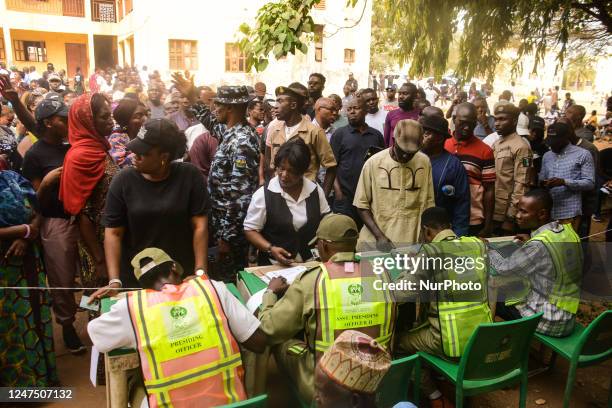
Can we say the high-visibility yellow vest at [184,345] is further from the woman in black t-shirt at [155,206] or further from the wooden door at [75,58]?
the wooden door at [75,58]

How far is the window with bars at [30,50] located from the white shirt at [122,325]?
89.3 feet

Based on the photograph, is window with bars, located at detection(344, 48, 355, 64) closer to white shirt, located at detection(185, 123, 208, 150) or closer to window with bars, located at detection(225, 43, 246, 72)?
window with bars, located at detection(225, 43, 246, 72)

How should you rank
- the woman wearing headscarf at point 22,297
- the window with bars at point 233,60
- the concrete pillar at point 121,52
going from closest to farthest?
the woman wearing headscarf at point 22,297, the window with bars at point 233,60, the concrete pillar at point 121,52

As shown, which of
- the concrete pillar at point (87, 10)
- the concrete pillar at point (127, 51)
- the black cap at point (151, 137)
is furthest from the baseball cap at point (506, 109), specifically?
the concrete pillar at point (87, 10)

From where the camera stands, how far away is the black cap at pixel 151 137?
2.90 metres

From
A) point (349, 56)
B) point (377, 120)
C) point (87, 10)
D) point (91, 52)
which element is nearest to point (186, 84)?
point (377, 120)

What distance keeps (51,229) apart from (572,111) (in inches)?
263

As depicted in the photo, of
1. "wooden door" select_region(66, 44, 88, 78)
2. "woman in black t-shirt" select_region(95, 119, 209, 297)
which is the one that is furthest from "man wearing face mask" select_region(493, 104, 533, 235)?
"wooden door" select_region(66, 44, 88, 78)

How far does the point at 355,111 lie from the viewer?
16.9 feet

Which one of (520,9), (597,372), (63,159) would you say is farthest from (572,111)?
(63,159)

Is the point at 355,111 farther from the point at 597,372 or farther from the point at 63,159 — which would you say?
the point at 597,372

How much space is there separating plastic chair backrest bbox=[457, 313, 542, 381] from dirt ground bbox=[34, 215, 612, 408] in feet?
2.02

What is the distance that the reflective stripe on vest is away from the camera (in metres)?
3.26

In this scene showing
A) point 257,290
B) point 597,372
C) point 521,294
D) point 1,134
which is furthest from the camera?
point 1,134
